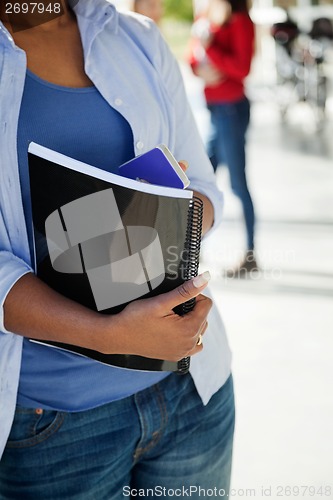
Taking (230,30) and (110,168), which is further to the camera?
(230,30)

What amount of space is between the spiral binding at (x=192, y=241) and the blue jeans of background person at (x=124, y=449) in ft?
0.80

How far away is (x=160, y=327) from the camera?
95cm

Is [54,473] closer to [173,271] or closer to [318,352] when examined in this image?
[173,271]

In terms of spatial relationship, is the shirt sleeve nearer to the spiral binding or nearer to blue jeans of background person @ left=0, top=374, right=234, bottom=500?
blue jeans of background person @ left=0, top=374, right=234, bottom=500

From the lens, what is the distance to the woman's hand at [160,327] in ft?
3.09

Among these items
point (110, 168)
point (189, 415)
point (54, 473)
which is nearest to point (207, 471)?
point (189, 415)

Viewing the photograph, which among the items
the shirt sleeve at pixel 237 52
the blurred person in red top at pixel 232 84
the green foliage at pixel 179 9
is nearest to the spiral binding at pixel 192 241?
the blurred person in red top at pixel 232 84

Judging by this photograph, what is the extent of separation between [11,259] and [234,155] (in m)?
3.23

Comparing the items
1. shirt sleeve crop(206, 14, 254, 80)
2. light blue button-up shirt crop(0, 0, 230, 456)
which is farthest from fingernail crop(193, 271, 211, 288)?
shirt sleeve crop(206, 14, 254, 80)

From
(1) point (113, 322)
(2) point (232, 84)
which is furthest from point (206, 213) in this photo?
(2) point (232, 84)

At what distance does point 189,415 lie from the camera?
1187mm

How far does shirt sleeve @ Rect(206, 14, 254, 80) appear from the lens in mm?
4105

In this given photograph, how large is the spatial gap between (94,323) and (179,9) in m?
22.6

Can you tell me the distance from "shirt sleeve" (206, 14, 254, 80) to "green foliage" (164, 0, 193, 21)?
18510 millimetres
